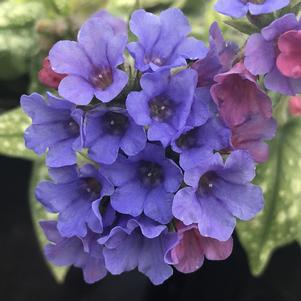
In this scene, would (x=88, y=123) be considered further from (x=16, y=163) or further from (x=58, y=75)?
(x=16, y=163)

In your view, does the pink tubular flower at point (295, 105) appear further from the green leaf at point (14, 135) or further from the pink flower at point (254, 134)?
the green leaf at point (14, 135)

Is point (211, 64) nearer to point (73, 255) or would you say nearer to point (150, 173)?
point (150, 173)

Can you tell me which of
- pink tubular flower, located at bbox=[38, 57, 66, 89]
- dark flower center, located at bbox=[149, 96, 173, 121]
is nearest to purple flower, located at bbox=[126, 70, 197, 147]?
dark flower center, located at bbox=[149, 96, 173, 121]

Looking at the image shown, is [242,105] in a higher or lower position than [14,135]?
higher

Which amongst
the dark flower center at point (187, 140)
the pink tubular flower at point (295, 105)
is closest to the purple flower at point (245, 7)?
the dark flower center at point (187, 140)

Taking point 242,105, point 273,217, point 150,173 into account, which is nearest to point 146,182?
point 150,173

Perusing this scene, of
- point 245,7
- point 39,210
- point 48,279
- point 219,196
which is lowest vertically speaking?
point 48,279
